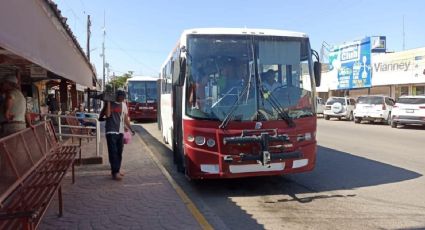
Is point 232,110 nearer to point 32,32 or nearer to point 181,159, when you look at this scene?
point 181,159

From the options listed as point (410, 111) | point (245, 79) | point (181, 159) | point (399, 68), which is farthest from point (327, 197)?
point (399, 68)

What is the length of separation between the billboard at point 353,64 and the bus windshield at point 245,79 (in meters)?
31.8

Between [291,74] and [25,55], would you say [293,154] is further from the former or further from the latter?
[25,55]

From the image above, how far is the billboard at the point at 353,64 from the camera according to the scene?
39.3 meters

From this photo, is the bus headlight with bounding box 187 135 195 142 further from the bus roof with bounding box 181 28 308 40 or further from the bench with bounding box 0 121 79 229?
the bench with bounding box 0 121 79 229

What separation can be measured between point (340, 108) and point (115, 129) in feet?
85.8

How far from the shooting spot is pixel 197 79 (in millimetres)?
8352

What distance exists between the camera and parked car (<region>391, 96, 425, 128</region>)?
23422 millimetres

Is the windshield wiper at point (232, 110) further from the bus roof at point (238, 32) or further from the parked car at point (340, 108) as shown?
the parked car at point (340, 108)

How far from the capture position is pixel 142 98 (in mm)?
31391

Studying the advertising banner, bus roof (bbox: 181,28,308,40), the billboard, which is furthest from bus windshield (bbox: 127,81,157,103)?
bus roof (bbox: 181,28,308,40)

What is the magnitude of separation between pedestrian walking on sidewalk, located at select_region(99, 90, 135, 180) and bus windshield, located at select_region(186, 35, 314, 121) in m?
1.81

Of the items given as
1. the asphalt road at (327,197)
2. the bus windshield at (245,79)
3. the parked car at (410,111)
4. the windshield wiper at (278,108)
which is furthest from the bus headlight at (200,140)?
the parked car at (410,111)

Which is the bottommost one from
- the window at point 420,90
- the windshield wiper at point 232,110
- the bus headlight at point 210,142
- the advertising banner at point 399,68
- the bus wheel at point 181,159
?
the bus wheel at point 181,159
